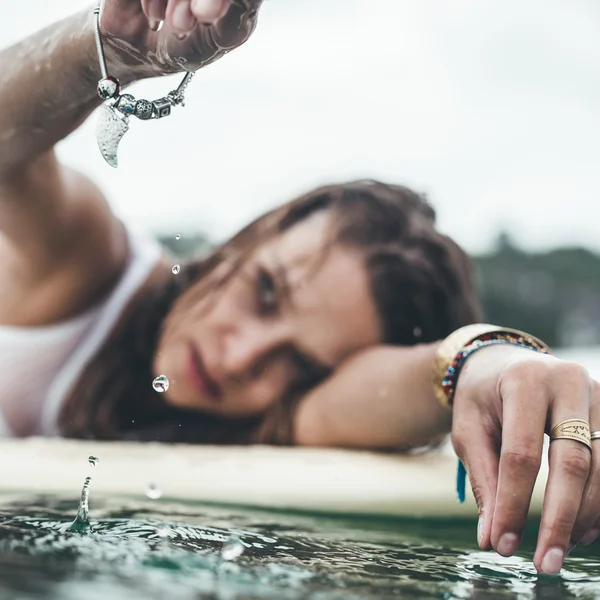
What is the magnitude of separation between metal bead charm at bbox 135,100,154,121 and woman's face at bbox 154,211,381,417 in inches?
25.7

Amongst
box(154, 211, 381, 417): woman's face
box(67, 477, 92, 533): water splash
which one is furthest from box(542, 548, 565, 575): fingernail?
box(154, 211, 381, 417): woman's face

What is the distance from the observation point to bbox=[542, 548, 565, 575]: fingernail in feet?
1.79

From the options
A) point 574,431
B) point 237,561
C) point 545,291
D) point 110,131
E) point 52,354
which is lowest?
point 237,561

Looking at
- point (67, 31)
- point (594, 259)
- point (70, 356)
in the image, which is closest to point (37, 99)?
point (67, 31)

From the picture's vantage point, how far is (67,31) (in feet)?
2.32

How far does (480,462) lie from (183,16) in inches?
16.3

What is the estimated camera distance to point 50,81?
720 mm

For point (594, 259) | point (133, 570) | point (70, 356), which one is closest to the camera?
point (133, 570)

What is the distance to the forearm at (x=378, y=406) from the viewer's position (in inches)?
44.9

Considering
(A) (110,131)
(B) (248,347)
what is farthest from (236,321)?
(A) (110,131)

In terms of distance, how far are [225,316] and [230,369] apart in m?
0.09

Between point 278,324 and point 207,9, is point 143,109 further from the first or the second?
point 278,324

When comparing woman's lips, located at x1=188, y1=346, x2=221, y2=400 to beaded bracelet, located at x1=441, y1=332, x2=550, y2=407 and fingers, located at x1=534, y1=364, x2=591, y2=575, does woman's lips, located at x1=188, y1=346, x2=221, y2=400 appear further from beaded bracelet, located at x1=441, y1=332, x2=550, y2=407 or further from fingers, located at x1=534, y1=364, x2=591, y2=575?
fingers, located at x1=534, y1=364, x2=591, y2=575

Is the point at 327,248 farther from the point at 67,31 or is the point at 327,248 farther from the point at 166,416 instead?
the point at 67,31
